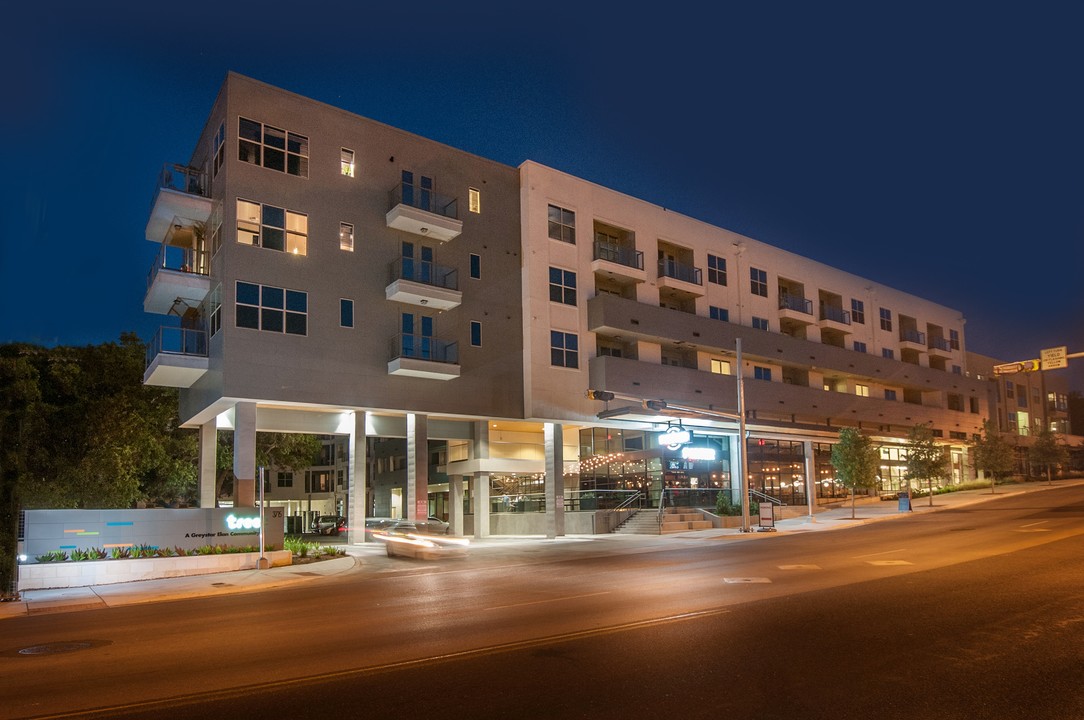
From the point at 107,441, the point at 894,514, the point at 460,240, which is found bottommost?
the point at 894,514

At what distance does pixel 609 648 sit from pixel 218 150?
31.5m

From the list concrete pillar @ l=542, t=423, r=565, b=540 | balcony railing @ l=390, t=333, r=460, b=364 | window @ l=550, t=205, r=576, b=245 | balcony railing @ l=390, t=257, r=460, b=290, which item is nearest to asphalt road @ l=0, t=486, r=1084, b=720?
balcony railing @ l=390, t=333, r=460, b=364

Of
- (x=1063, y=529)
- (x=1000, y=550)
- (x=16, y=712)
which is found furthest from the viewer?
(x=1063, y=529)

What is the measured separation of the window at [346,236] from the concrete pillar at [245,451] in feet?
26.7

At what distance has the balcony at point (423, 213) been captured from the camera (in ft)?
124

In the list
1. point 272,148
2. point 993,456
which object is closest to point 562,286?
point 272,148

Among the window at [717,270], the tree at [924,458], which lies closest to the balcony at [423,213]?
the window at [717,270]

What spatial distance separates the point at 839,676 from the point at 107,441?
41039mm

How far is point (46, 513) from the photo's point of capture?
24188mm

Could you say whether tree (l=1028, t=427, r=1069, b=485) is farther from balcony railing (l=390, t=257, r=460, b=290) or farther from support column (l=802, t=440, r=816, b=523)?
balcony railing (l=390, t=257, r=460, b=290)

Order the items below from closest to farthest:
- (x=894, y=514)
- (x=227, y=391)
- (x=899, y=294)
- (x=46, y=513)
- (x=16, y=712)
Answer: (x=16, y=712), (x=46, y=513), (x=227, y=391), (x=894, y=514), (x=899, y=294)

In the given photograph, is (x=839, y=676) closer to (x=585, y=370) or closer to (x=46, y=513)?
(x=46, y=513)

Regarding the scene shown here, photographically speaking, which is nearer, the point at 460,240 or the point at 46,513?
the point at 46,513

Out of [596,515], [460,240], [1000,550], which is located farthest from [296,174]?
[1000,550]
